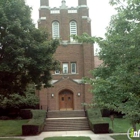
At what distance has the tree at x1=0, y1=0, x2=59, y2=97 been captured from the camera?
13812 mm

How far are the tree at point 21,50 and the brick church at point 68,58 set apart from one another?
511 inches

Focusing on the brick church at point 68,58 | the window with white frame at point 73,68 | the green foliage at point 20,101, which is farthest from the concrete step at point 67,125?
the window with white frame at point 73,68

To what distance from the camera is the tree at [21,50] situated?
13.8 metres

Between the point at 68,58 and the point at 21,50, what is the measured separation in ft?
55.9

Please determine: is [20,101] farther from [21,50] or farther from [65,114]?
[21,50]

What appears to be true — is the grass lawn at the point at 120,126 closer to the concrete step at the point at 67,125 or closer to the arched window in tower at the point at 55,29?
the concrete step at the point at 67,125

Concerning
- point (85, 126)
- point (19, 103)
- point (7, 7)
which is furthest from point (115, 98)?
point (19, 103)

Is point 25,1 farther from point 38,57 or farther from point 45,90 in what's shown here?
point 45,90

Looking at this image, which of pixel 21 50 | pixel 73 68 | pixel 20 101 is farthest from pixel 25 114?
pixel 21 50

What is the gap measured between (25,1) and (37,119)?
34.3 ft

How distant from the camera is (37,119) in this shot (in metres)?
22.3

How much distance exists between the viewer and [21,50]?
13.7 metres

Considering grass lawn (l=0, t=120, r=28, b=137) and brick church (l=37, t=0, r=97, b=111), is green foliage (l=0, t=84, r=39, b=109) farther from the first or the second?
grass lawn (l=0, t=120, r=28, b=137)

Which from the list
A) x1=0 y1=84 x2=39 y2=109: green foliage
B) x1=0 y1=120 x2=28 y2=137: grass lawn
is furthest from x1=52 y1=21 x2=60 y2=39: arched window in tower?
x1=0 y1=120 x2=28 y2=137: grass lawn
